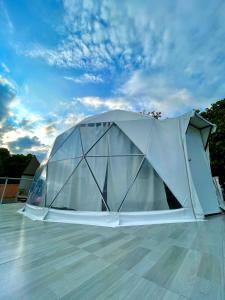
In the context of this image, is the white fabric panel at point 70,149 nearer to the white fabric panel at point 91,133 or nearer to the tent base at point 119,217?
the white fabric panel at point 91,133

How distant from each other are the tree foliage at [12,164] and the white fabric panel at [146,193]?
34030 millimetres

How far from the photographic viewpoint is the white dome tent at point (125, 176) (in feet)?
16.8

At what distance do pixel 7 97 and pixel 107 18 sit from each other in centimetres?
900

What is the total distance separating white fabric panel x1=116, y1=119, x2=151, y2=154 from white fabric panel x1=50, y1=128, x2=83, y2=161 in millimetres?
1917

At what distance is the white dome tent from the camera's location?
512 cm

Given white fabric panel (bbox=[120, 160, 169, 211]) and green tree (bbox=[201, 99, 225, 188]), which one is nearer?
white fabric panel (bbox=[120, 160, 169, 211])

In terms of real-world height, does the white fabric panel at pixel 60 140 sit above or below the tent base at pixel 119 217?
above

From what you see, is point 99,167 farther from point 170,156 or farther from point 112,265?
point 112,265

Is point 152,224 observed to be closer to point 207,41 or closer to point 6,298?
point 6,298

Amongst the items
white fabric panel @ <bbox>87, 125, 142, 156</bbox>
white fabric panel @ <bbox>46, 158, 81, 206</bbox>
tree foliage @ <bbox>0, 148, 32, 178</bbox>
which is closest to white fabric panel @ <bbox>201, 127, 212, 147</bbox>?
white fabric panel @ <bbox>87, 125, 142, 156</bbox>

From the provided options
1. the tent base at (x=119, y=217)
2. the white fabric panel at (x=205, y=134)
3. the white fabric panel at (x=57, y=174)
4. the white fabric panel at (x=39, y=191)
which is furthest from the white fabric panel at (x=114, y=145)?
the white fabric panel at (x=205, y=134)

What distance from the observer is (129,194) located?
5.26 m

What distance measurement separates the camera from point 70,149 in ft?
22.2

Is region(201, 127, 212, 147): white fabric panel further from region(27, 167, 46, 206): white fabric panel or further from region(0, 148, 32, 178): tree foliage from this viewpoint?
region(0, 148, 32, 178): tree foliage
